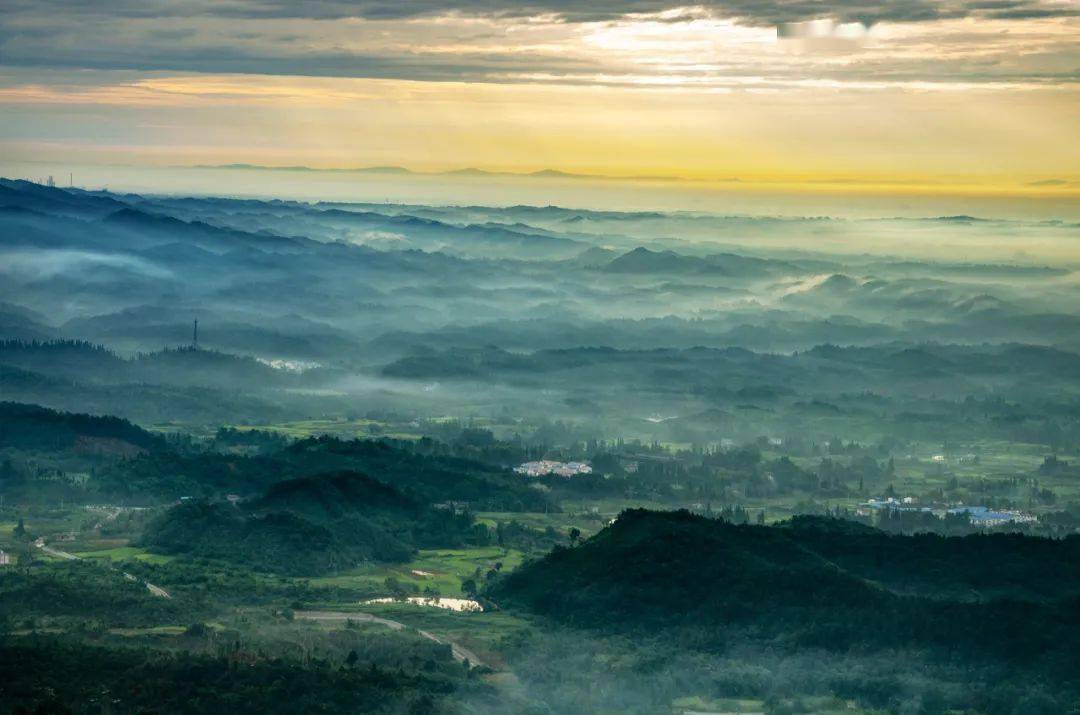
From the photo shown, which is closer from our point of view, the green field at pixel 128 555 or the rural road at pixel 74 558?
the rural road at pixel 74 558

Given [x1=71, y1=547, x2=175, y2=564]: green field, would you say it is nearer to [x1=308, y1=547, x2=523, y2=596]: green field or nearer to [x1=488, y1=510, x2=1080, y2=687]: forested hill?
[x1=308, y1=547, x2=523, y2=596]: green field

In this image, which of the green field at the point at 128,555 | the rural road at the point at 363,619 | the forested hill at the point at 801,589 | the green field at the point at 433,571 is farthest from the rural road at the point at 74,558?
the forested hill at the point at 801,589

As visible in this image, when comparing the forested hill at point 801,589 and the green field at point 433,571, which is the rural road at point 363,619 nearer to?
the green field at point 433,571

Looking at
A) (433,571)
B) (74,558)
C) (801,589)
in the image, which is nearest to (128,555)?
(74,558)

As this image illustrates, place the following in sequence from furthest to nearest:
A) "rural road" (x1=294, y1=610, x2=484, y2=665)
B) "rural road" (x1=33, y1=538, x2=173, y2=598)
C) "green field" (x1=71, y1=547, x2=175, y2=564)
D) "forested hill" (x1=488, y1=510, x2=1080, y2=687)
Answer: "green field" (x1=71, y1=547, x2=175, y2=564)
"rural road" (x1=33, y1=538, x2=173, y2=598)
"rural road" (x1=294, y1=610, x2=484, y2=665)
"forested hill" (x1=488, y1=510, x2=1080, y2=687)

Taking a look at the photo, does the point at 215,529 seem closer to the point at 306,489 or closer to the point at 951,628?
the point at 306,489

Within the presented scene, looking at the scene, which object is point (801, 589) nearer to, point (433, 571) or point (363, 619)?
point (363, 619)

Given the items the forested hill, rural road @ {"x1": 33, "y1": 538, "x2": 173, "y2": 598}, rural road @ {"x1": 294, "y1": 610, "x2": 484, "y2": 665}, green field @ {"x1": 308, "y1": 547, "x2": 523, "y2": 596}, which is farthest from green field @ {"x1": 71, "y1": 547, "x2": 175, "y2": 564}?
the forested hill

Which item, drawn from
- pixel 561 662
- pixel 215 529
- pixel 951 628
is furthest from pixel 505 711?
pixel 215 529
